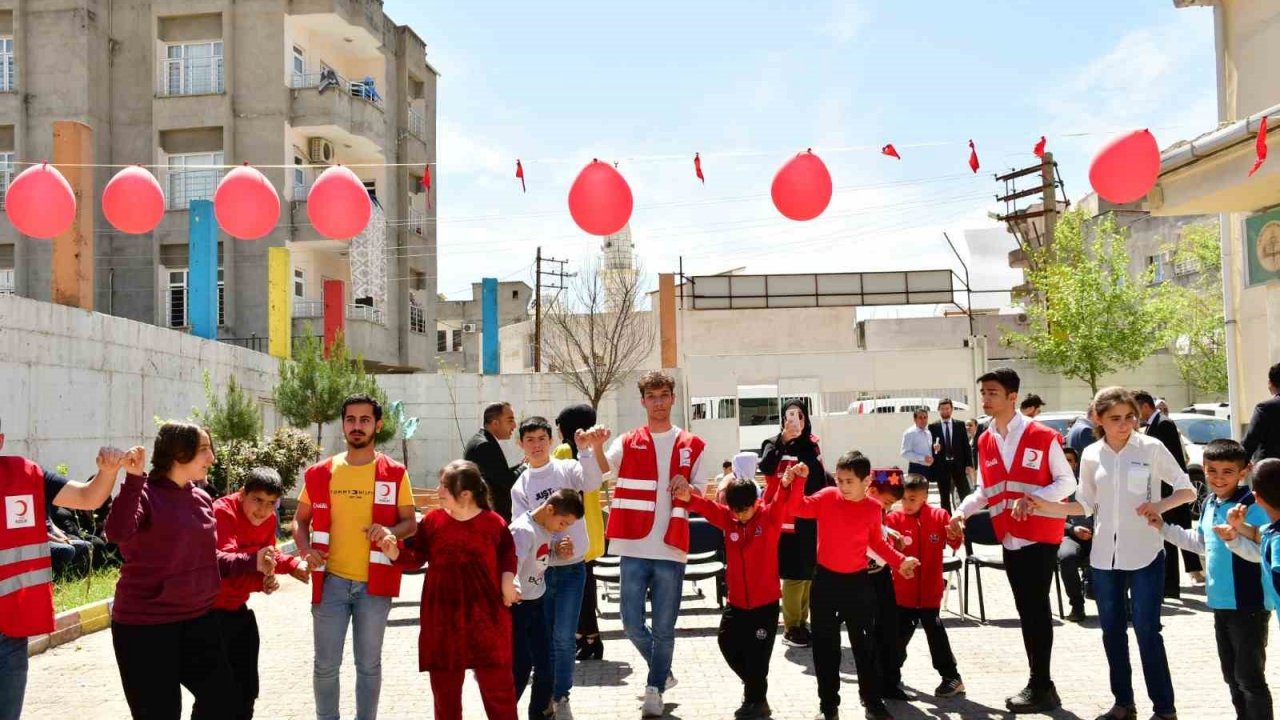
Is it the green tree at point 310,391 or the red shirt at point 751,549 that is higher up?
the green tree at point 310,391

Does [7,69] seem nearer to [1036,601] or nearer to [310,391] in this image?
[310,391]

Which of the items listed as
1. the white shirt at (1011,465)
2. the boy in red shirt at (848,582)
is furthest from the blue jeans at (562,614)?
the white shirt at (1011,465)

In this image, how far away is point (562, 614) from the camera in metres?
6.36

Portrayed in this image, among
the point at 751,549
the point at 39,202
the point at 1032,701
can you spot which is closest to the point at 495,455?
the point at 751,549

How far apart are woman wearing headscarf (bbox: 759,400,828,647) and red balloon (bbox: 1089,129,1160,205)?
310 cm

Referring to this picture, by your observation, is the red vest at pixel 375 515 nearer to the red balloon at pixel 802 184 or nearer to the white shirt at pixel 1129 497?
the white shirt at pixel 1129 497

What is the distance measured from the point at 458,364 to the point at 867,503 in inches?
2004

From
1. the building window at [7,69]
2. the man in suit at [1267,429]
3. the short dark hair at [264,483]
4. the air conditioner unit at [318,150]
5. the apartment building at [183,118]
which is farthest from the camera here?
the air conditioner unit at [318,150]

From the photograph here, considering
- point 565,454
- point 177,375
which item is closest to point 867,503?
point 565,454

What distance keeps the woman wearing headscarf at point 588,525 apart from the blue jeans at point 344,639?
1601 mm

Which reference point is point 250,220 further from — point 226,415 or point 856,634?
point 226,415

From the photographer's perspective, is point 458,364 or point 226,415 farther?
point 458,364

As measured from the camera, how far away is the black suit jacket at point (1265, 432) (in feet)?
25.6

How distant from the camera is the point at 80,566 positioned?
11.9 metres
